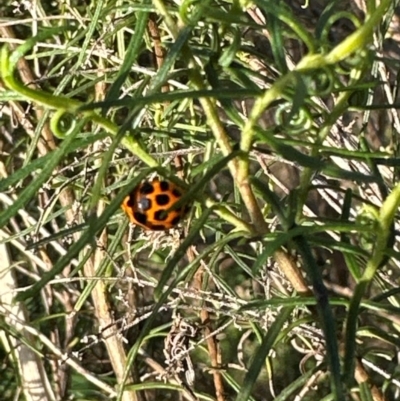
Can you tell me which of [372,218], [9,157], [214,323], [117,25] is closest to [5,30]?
[9,157]

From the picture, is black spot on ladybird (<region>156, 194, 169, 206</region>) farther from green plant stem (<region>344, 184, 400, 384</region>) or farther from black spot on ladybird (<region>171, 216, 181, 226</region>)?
green plant stem (<region>344, 184, 400, 384</region>)

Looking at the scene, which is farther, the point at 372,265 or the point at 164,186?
the point at 164,186

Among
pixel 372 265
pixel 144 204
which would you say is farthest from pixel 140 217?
pixel 372 265

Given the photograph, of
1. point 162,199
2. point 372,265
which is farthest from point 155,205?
point 372,265

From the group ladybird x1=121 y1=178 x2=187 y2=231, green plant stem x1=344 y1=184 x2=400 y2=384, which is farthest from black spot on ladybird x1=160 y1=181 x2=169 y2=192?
green plant stem x1=344 y1=184 x2=400 y2=384

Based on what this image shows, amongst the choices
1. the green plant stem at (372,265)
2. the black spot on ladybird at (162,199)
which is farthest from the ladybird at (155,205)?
the green plant stem at (372,265)

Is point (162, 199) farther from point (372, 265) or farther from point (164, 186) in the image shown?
point (372, 265)

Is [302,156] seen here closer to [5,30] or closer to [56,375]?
[5,30]

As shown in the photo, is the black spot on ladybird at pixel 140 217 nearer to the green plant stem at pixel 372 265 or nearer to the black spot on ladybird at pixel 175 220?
the black spot on ladybird at pixel 175 220

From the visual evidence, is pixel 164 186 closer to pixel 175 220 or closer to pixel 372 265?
pixel 175 220
